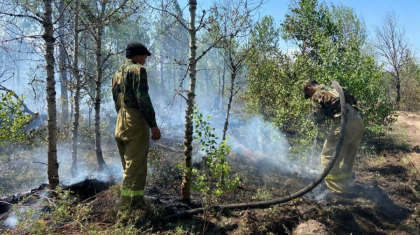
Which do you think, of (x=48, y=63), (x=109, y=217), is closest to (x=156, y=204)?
(x=109, y=217)

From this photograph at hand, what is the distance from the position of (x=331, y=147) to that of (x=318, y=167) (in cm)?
228

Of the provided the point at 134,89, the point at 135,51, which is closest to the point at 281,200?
the point at 134,89

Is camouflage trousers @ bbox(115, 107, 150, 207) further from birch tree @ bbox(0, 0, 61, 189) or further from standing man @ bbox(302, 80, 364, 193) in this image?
standing man @ bbox(302, 80, 364, 193)

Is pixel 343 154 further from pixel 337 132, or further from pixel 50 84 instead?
pixel 50 84

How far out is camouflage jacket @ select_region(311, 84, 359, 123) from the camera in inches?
192

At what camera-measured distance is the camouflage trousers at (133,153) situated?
3.60 m

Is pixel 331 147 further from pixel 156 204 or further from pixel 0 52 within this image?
pixel 0 52

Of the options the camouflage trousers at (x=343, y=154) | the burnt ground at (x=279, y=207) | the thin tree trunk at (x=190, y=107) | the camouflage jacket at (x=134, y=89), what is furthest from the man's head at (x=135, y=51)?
the camouflage trousers at (x=343, y=154)

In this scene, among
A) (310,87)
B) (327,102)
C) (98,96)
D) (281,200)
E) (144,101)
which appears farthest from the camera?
(98,96)

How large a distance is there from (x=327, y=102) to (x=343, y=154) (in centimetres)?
94

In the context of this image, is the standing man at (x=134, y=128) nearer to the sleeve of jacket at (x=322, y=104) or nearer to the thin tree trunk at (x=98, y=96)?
the sleeve of jacket at (x=322, y=104)

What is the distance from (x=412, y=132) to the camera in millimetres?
10680

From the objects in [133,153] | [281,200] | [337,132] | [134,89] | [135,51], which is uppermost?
[135,51]

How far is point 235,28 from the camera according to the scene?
560 cm
